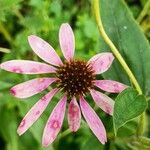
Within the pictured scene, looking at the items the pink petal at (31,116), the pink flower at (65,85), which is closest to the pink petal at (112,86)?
the pink flower at (65,85)

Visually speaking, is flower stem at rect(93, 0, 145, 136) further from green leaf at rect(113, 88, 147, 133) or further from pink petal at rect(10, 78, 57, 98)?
pink petal at rect(10, 78, 57, 98)

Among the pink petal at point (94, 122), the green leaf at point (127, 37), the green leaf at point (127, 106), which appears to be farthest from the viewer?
the green leaf at point (127, 37)

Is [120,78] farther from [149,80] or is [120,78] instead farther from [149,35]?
[149,35]

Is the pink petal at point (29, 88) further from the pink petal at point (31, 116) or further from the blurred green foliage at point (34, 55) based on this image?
the blurred green foliage at point (34, 55)

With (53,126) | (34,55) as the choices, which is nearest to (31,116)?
(53,126)

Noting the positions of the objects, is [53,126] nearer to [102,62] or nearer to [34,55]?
[102,62]

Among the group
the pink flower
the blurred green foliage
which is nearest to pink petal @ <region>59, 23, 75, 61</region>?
the pink flower
